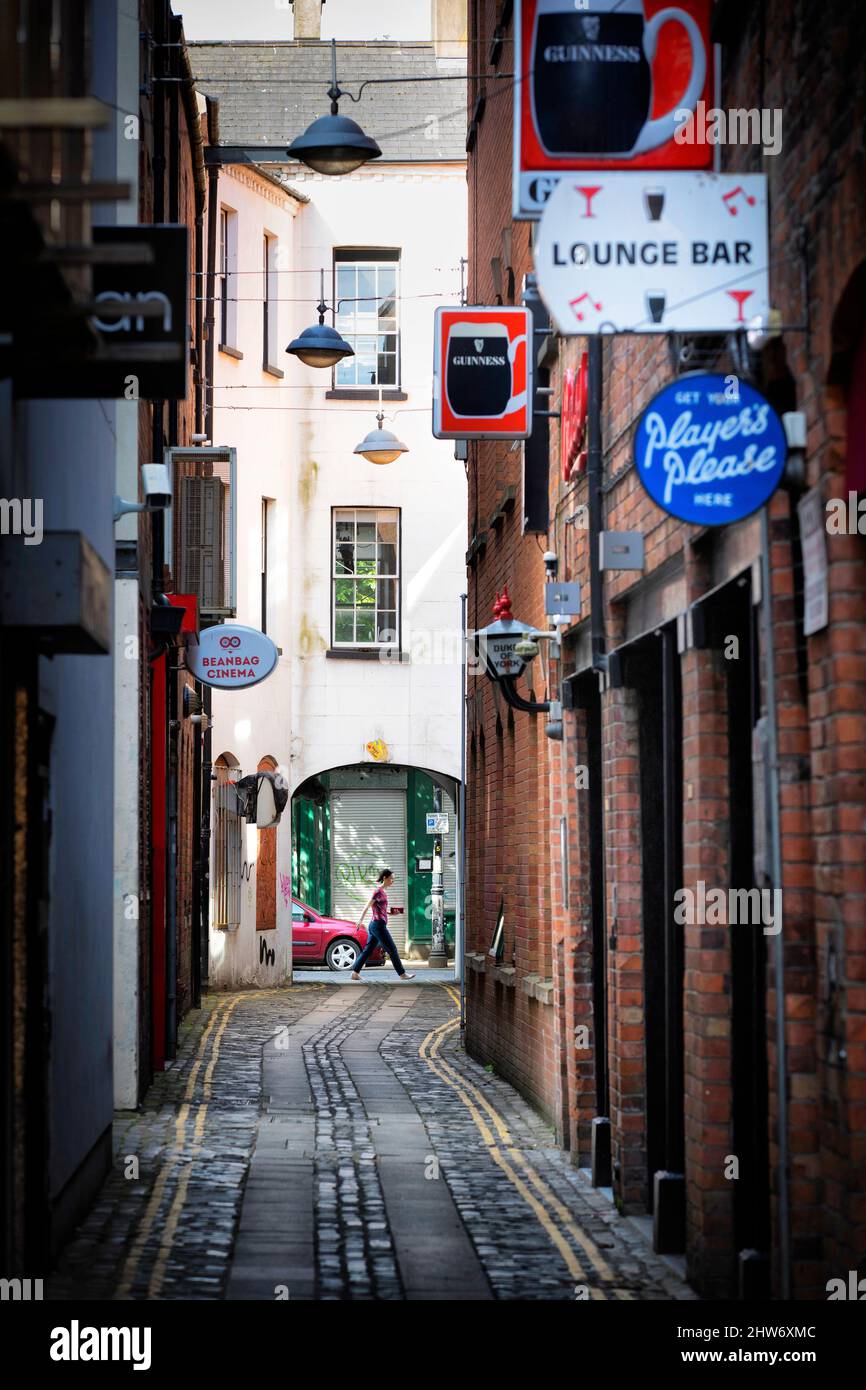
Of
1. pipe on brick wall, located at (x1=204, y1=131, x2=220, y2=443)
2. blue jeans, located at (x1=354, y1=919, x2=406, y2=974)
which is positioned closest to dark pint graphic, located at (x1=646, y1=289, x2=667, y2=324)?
pipe on brick wall, located at (x1=204, y1=131, x2=220, y2=443)

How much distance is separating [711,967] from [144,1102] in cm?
746

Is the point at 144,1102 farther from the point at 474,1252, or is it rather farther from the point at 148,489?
the point at 474,1252

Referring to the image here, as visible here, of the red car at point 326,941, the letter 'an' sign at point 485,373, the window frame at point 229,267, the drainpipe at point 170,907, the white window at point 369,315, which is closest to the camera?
the letter 'an' sign at point 485,373

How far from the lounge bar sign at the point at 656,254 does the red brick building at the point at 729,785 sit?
0.13m

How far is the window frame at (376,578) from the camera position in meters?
30.4

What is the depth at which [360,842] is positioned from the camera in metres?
38.9

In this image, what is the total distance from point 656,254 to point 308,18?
26987mm

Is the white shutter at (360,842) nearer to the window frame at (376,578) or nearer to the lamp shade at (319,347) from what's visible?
the window frame at (376,578)

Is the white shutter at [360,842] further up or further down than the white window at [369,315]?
further down

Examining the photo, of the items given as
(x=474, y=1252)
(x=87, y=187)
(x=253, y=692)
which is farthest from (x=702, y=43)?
(x=253, y=692)

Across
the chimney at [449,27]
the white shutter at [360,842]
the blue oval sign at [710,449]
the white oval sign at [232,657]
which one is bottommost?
the white shutter at [360,842]

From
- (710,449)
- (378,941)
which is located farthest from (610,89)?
(378,941)

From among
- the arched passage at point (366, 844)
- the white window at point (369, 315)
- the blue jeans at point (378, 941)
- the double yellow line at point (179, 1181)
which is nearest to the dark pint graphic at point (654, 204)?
the double yellow line at point (179, 1181)

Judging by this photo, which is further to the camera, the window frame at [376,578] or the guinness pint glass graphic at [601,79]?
the window frame at [376,578]
